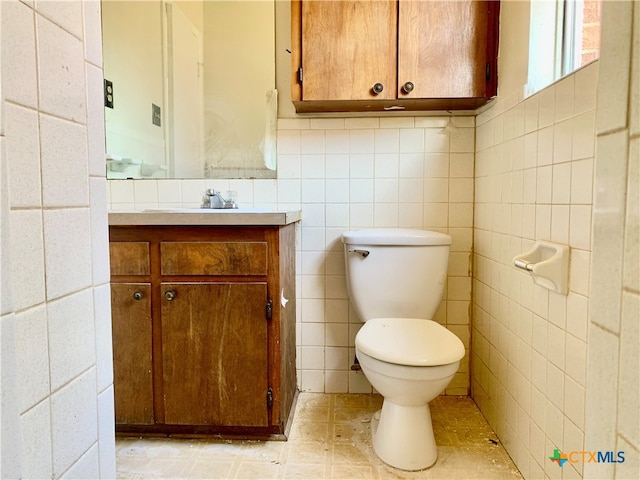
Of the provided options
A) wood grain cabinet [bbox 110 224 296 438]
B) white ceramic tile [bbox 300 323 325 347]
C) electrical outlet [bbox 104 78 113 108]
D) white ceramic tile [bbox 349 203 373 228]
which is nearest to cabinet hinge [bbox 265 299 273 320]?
wood grain cabinet [bbox 110 224 296 438]

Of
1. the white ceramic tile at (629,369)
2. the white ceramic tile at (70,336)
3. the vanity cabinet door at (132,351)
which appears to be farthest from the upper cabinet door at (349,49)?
the white ceramic tile at (629,369)

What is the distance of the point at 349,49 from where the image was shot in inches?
60.2

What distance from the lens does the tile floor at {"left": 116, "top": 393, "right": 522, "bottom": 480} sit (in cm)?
131

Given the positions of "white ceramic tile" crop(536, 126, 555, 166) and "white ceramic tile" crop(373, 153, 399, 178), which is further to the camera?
"white ceramic tile" crop(373, 153, 399, 178)

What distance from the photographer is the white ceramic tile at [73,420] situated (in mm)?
514

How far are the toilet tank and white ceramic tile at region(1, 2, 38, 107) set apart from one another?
1.27 metres

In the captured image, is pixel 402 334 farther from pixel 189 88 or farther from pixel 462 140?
pixel 189 88

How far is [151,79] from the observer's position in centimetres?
185

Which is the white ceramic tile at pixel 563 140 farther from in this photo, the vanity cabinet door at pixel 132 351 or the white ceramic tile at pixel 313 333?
the vanity cabinet door at pixel 132 351

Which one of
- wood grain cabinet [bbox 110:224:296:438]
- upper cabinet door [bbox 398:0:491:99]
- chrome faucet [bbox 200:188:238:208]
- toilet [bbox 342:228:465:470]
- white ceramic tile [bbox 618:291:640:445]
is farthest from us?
chrome faucet [bbox 200:188:238:208]

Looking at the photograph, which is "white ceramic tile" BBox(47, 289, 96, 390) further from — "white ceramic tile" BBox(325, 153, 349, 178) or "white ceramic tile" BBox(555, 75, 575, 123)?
"white ceramic tile" BBox(325, 153, 349, 178)

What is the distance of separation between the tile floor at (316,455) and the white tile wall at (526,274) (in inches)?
4.1

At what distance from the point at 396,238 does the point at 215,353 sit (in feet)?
2.68

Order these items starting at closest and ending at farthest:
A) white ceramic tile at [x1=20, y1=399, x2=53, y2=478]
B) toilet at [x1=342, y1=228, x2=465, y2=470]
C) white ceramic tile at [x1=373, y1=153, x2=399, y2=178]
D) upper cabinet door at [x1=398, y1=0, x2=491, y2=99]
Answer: white ceramic tile at [x1=20, y1=399, x2=53, y2=478], toilet at [x1=342, y1=228, x2=465, y2=470], upper cabinet door at [x1=398, y1=0, x2=491, y2=99], white ceramic tile at [x1=373, y1=153, x2=399, y2=178]
